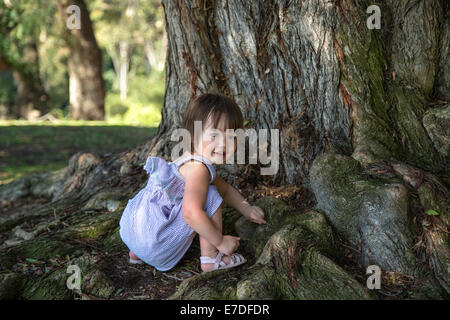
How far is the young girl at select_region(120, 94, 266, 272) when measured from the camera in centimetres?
286

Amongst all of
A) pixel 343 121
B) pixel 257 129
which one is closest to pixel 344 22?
pixel 343 121

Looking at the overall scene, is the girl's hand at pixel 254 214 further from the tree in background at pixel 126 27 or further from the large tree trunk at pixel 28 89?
the large tree trunk at pixel 28 89

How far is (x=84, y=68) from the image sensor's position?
16.1m

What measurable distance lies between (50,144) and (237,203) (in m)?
6.93

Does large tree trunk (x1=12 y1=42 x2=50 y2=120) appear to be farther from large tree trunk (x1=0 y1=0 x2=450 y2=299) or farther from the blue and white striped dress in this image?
the blue and white striped dress

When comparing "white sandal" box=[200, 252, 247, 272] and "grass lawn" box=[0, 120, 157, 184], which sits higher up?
"grass lawn" box=[0, 120, 157, 184]

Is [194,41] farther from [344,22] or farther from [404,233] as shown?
[404,233]

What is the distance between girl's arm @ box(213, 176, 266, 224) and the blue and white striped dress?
260mm

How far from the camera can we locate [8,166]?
762 centimetres

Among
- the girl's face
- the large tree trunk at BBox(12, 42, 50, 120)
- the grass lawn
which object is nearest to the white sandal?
the girl's face

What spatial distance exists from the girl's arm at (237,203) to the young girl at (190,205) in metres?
0.18

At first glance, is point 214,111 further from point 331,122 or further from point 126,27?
point 126,27

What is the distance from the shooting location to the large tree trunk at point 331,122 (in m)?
2.73

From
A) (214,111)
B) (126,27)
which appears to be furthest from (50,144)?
(126,27)
